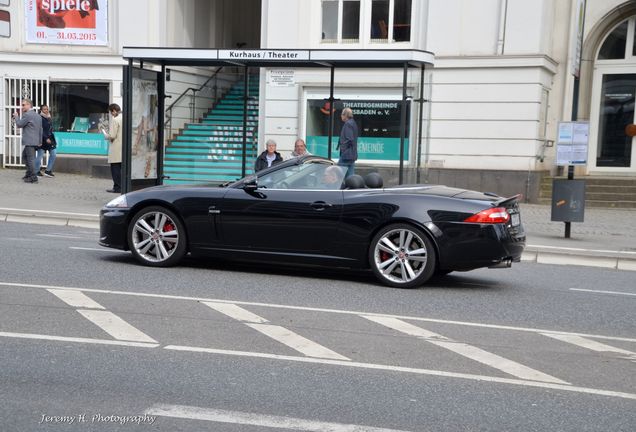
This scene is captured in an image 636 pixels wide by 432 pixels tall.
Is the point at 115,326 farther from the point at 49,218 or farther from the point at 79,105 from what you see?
the point at 79,105

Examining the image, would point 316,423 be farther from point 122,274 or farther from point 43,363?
point 122,274

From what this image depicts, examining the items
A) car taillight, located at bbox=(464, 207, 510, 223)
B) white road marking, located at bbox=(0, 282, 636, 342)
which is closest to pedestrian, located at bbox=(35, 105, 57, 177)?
white road marking, located at bbox=(0, 282, 636, 342)

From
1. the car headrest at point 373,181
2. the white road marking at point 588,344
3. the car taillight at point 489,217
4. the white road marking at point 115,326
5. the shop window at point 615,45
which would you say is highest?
the shop window at point 615,45

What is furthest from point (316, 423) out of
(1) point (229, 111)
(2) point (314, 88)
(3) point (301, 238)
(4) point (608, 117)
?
(4) point (608, 117)

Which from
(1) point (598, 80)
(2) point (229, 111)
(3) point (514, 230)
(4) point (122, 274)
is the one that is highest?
(1) point (598, 80)

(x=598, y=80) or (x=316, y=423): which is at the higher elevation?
(x=598, y=80)

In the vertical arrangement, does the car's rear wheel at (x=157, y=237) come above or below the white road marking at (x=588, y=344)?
above

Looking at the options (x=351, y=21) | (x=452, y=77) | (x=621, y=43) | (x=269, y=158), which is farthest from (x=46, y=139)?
(x=621, y=43)

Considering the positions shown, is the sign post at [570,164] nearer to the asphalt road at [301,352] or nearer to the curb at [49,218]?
the asphalt road at [301,352]

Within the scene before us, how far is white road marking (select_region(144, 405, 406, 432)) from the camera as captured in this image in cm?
437

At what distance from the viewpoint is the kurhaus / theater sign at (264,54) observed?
14961 millimetres

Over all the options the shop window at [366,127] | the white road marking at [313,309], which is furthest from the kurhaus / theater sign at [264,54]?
the white road marking at [313,309]

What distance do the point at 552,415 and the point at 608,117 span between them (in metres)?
18.8

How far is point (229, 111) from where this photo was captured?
17672 mm
